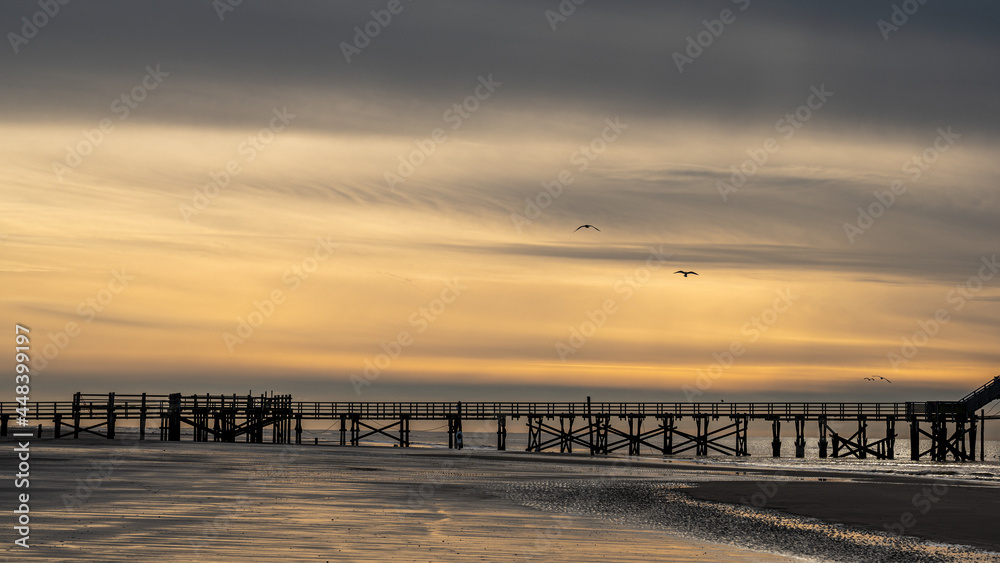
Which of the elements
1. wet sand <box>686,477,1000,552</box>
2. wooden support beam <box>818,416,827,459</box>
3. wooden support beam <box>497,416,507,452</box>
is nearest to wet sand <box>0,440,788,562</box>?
wet sand <box>686,477,1000,552</box>

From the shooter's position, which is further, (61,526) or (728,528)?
(728,528)

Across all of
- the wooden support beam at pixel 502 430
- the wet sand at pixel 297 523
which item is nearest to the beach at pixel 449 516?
the wet sand at pixel 297 523

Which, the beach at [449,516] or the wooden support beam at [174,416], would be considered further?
the wooden support beam at [174,416]

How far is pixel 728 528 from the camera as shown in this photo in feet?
62.8

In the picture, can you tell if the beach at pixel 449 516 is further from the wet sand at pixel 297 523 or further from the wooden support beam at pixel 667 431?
the wooden support beam at pixel 667 431

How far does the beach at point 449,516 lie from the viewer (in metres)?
14.2

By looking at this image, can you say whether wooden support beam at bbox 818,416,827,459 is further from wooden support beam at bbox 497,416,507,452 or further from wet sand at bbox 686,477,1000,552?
wet sand at bbox 686,477,1000,552

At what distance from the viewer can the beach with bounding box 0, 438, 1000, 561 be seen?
14.2 meters

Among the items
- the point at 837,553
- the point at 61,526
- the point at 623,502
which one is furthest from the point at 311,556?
the point at 623,502

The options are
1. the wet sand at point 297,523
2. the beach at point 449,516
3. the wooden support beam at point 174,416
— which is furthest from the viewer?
the wooden support beam at point 174,416

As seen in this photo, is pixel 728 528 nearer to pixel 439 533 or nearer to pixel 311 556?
pixel 439 533

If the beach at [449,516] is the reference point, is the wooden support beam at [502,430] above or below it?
below

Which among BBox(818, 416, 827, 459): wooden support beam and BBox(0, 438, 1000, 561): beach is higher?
BBox(0, 438, 1000, 561): beach

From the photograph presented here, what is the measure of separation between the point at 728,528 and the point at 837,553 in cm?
291
